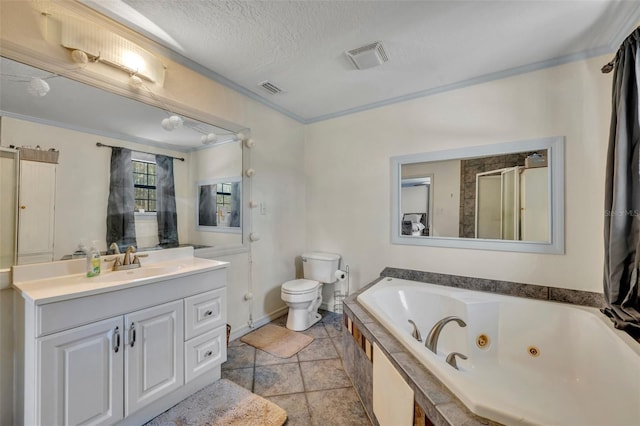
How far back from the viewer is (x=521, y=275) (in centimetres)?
199

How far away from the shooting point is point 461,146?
7.35 ft

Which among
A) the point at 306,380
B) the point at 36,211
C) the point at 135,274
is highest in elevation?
the point at 36,211

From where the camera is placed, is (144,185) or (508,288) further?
(508,288)

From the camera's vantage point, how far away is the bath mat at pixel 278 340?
218cm

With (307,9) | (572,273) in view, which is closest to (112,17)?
(307,9)

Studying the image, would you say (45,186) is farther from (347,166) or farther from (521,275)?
(521,275)

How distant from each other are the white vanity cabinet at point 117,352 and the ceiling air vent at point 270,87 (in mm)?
1698

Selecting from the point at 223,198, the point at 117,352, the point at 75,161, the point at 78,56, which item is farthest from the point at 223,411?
the point at 78,56

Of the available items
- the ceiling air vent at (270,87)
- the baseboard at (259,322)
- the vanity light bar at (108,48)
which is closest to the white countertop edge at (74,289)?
the baseboard at (259,322)

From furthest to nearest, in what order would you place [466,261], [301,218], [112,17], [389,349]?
[301,218] → [466,261] → [112,17] → [389,349]

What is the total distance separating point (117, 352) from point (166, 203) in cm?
106

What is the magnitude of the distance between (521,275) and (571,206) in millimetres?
619

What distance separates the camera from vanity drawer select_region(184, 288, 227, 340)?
63.0 inches

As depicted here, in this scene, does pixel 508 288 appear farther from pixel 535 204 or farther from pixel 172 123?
pixel 172 123
